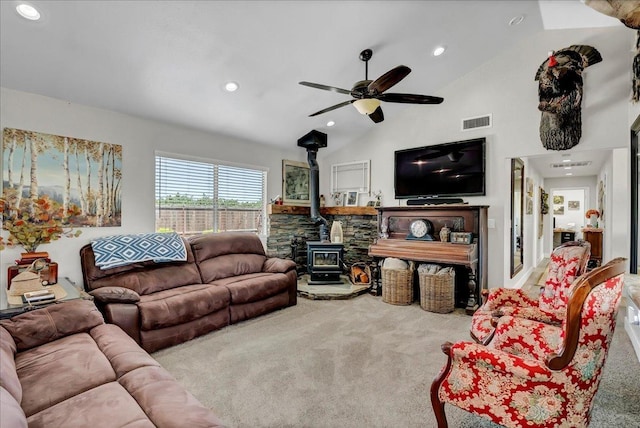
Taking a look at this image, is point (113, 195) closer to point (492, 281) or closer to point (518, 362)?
point (518, 362)

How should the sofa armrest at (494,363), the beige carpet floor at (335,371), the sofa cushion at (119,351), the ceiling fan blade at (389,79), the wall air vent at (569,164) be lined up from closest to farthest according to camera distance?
the sofa armrest at (494,363) → the sofa cushion at (119,351) → the beige carpet floor at (335,371) → the ceiling fan blade at (389,79) → the wall air vent at (569,164)

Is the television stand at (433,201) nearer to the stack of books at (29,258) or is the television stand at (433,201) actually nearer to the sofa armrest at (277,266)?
the sofa armrest at (277,266)

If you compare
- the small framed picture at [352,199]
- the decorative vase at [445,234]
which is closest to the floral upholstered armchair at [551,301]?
the decorative vase at [445,234]

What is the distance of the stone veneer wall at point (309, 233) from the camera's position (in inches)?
218

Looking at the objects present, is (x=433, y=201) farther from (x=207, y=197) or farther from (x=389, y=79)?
(x=207, y=197)

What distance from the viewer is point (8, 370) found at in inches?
57.1

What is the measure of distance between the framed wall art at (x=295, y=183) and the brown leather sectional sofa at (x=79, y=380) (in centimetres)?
380

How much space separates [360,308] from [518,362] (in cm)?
288

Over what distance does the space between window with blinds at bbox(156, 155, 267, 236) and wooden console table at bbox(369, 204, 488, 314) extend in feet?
6.99

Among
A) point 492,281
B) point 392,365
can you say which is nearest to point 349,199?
point 492,281

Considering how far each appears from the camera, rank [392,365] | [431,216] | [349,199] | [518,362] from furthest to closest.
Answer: [349,199] < [431,216] < [392,365] < [518,362]

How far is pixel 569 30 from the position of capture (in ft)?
12.6

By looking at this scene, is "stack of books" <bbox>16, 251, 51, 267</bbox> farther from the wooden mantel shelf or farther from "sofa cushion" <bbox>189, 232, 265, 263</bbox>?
the wooden mantel shelf

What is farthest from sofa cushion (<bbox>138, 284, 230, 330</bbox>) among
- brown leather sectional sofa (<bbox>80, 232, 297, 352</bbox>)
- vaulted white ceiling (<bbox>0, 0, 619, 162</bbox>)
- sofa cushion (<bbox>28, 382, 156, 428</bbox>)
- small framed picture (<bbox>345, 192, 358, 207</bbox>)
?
small framed picture (<bbox>345, 192, 358, 207</bbox>)
